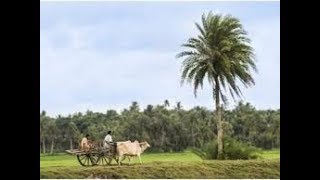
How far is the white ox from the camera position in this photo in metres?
12.3

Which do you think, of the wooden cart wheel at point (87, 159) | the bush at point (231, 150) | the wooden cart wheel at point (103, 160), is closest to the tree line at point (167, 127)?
the bush at point (231, 150)

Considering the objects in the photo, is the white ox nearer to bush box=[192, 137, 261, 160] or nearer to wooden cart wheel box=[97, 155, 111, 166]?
wooden cart wheel box=[97, 155, 111, 166]

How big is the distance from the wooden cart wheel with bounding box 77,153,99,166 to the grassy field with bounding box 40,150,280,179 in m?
0.11

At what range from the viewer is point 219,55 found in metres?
12.2

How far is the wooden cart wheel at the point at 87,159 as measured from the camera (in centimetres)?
1223

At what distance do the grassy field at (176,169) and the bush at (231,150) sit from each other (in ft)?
0.59

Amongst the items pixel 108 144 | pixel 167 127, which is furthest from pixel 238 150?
pixel 108 144

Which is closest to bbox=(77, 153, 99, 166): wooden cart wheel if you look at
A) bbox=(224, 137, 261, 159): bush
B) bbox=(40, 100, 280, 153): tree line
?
bbox=(40, 100, 280, 153): tree line

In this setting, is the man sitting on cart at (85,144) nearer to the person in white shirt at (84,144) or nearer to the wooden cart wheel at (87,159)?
the person in white shirt at (84,144)

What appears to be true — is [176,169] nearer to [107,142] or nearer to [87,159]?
[107,142]
